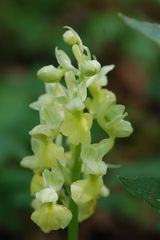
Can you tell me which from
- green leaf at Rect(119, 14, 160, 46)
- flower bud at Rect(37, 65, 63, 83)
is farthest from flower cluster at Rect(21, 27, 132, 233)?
green leaf at Rect(119, 14, 160, 46)

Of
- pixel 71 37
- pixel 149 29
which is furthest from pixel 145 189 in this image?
pixel 71 37

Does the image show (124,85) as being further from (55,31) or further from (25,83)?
(25,83)

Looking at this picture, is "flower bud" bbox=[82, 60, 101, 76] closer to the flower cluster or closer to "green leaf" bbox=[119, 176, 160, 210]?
the flower cluster

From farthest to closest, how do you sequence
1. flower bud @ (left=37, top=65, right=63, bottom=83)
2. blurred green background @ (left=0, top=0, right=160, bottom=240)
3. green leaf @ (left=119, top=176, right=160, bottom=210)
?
blurred green background @ (left=0, top=0, right=160, bottom=240), flower bud @ (left=37, top=65, right=63, bottom=83), green leaf @ (left=119, top=176, right=160, bottom=210)

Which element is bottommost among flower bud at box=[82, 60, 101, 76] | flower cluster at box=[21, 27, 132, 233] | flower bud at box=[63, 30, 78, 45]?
flower cluster at box=[21, 27, 132, 233]

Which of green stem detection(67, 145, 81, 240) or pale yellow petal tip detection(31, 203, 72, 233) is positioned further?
green stem detection(67, 145, 81, 240)

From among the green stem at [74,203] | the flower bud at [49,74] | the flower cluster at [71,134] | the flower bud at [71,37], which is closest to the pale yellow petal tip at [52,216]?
the flower cluster at [71,134]
